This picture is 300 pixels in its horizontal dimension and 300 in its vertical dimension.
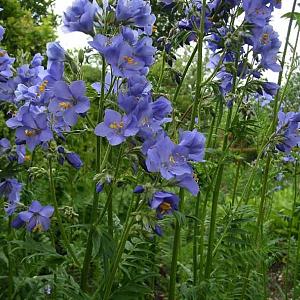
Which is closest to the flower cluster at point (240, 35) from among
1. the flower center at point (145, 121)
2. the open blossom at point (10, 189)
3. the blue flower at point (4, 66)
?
the flower center at point (145, 121)

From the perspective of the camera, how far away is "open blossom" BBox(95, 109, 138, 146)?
1868 mm

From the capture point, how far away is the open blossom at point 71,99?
6.51ft

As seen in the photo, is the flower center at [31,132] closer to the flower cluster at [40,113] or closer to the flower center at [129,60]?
the flower cluster at [40,113]

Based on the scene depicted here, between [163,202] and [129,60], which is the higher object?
[129,60]

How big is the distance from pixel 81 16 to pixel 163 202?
0.75 meters

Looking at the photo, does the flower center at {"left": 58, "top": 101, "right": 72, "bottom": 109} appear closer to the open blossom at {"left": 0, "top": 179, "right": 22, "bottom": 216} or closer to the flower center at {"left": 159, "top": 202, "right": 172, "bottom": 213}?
the flower center at {"left": 159, "top": 202, "right": 172, "bottom": 213}

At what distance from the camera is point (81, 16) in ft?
6.64

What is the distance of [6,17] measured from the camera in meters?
5.21

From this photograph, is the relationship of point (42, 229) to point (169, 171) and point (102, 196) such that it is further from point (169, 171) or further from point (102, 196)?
point (102, 196)

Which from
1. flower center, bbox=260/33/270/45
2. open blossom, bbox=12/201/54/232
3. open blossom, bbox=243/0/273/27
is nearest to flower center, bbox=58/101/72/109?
open blossom, bbox=12/201/54/232

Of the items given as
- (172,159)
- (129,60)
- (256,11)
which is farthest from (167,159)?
(256,11)

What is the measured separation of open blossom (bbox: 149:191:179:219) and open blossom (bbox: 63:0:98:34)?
2.20 feet

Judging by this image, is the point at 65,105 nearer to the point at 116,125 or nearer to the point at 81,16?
the point at 116,125

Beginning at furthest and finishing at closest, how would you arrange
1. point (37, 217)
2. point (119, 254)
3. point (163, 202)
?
point (37, 217), point (119, 254), point (163, 202)
